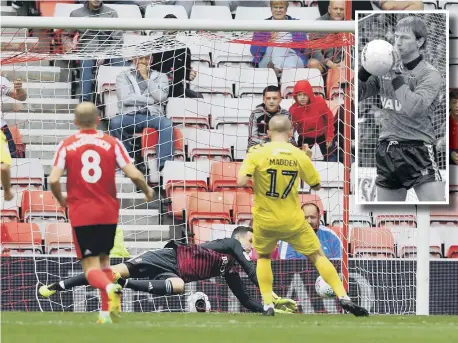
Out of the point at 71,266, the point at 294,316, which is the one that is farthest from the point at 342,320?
the point at 71,266

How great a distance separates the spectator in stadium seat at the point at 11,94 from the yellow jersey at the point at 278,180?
11.8 ft

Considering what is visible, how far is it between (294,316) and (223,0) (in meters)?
7.07

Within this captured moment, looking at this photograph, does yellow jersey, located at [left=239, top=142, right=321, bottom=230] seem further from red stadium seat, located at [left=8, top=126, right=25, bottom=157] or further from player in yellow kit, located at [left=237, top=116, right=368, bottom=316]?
red stadium seat, located at [left=8, top=126, right=25, bottom=157]

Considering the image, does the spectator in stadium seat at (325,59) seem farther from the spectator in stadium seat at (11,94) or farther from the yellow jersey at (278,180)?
the yellow jersey at (278,180)

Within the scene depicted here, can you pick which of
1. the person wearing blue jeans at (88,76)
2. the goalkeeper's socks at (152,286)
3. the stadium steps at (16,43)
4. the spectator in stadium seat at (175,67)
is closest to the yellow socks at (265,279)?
the goalkeeper's socks at (152,286)

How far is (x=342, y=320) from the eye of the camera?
1016 cm

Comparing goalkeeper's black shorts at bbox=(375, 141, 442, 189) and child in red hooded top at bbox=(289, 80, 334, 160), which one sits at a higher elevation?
child in red hooded top at bbox=(289, 80, 334, 160)

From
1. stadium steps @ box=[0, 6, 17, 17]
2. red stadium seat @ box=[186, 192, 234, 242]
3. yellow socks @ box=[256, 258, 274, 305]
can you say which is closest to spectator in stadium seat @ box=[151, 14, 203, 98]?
red stadium seat @ box=[186, 192, 234, 242]

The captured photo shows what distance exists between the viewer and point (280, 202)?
10.5 metres

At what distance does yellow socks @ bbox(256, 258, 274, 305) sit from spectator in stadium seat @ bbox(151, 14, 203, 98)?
3.42 metres

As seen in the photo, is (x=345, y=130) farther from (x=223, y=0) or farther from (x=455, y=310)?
(x=223, y=0)

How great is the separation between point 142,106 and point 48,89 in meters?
1.17

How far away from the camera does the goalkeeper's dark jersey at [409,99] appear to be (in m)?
12.7

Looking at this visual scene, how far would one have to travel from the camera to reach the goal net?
40.9ft
